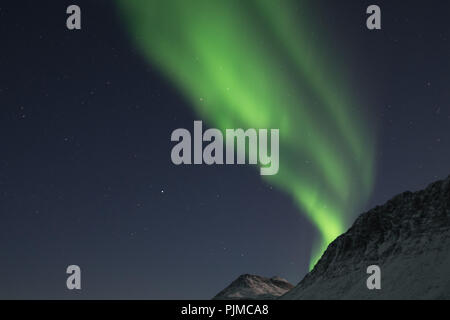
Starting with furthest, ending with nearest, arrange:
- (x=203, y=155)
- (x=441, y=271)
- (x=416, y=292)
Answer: (x=441, y=271), (x=416, y=292), (x=203, y=155)

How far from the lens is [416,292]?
532 ft
